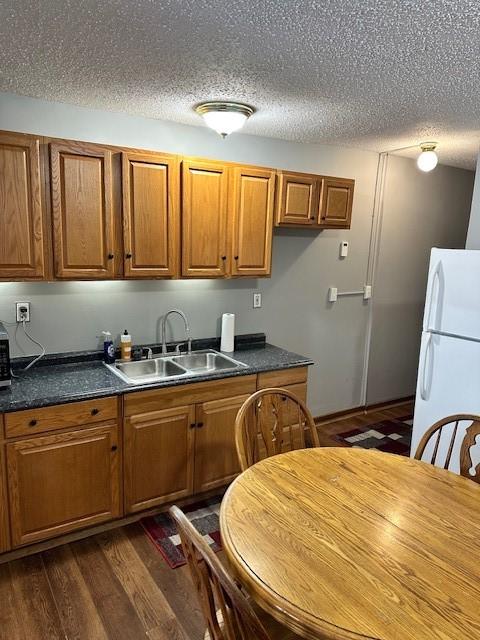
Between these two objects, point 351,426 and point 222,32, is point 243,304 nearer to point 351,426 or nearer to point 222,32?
point 351,426

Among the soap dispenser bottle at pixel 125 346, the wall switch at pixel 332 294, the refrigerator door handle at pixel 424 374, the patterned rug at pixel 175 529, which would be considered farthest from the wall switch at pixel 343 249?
the patterned rug at pixel 175 529

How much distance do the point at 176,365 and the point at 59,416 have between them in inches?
33.4

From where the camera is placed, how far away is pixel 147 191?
2537 mm

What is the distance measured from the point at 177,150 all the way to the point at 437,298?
6.44ft

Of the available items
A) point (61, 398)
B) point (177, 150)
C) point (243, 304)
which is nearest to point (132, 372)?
point (61, 398)

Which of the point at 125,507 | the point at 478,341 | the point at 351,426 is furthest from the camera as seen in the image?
the point at 351,426

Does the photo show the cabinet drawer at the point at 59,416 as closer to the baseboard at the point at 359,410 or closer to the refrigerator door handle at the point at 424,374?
the refrigerator door handle at the point at 424,374

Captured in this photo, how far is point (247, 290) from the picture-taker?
3365mm

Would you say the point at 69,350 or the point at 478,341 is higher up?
the point at 478,341

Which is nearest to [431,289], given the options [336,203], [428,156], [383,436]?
[336,203]

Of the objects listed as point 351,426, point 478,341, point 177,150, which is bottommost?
point 351,426

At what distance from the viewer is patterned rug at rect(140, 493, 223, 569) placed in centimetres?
233

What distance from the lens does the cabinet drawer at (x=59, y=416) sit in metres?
2.08

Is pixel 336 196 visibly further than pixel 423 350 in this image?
Yes
